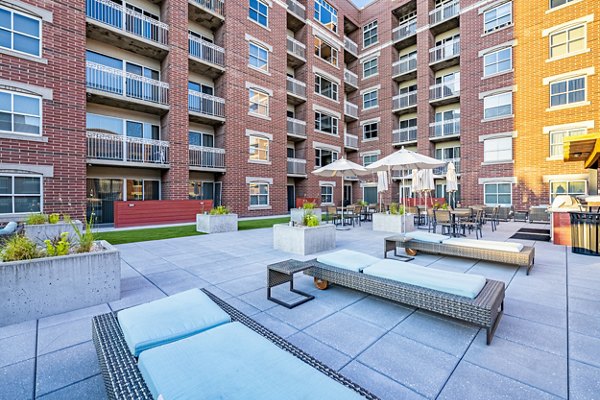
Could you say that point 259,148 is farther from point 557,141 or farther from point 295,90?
point 557,141

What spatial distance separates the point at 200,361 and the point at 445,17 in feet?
86.6

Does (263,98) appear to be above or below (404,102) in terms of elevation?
below

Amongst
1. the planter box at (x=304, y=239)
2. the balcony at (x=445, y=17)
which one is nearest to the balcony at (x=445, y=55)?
the balcony at (x=445, y=17)

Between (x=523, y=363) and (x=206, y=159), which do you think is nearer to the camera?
(x=523, y=363)

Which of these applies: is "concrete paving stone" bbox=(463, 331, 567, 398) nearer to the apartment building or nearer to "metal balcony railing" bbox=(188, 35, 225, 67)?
the apartment building

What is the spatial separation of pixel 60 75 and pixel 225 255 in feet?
37.2

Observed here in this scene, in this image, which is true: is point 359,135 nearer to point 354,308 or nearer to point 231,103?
point 231,103

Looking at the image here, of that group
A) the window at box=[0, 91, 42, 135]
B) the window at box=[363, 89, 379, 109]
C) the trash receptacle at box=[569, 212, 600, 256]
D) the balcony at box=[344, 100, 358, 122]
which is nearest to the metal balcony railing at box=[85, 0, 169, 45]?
the window at box=[0, 91, 42, 135]

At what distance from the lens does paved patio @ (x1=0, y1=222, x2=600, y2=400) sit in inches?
87.7

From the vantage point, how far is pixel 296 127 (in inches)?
824

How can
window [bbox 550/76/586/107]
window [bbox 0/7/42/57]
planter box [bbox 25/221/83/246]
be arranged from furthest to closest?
window [bbox 550/76/586/107] < window [bbox 0/7/42/57] < planter box [bbox 25/221/83/246]

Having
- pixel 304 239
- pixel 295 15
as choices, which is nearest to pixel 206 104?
pixel 295 15

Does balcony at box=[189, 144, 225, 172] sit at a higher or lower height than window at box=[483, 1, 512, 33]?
lower

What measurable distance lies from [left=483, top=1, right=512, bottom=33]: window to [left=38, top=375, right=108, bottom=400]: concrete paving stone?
979 inches
